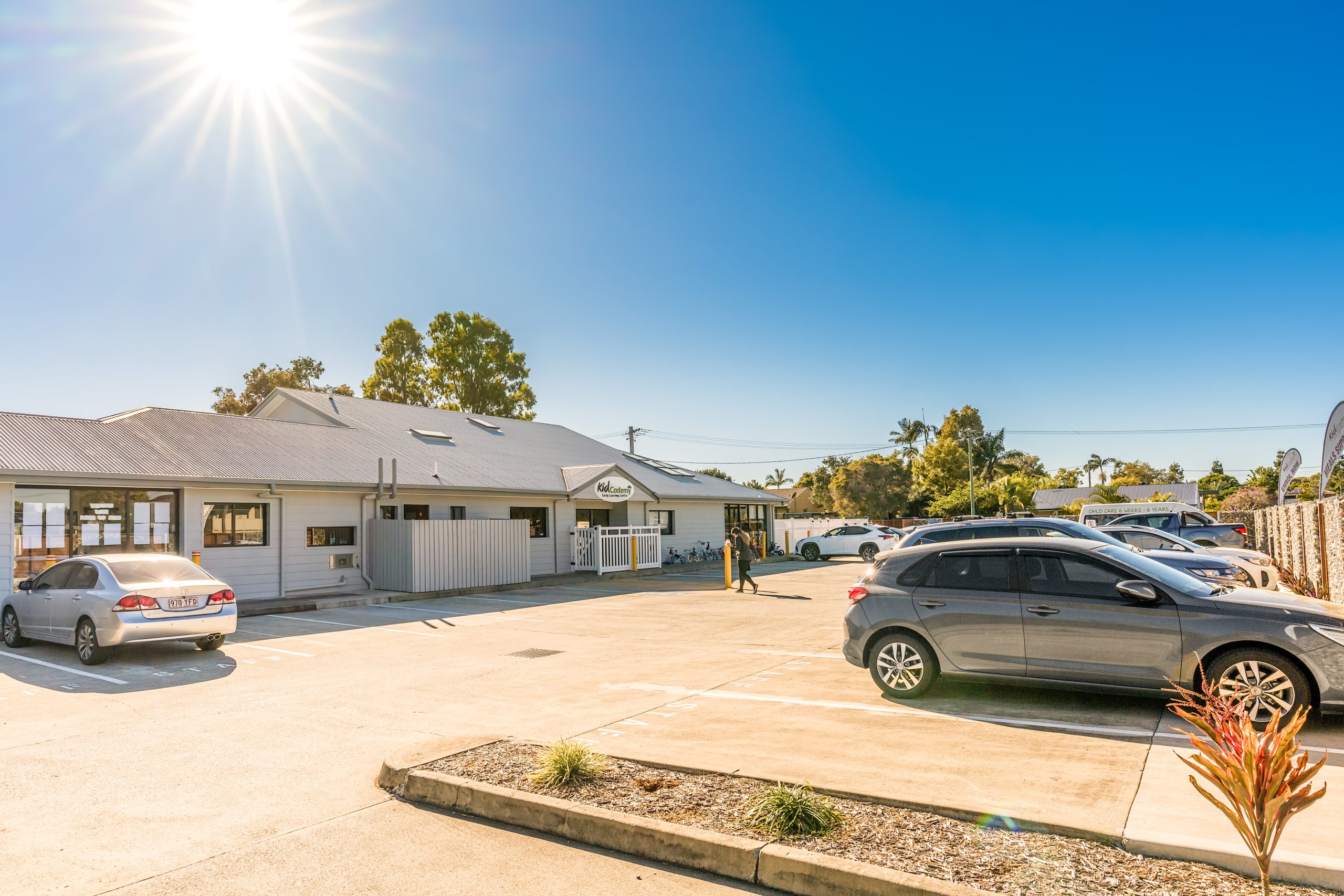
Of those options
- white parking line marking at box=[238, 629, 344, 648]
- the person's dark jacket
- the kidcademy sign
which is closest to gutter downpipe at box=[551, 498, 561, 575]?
the kidcademy sign

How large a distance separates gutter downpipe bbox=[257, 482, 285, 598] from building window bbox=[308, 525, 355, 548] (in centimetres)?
72

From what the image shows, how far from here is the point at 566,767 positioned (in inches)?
221

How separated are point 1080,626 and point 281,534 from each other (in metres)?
17.1

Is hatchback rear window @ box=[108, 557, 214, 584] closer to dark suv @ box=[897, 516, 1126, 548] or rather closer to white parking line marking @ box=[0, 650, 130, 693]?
white parking line marking @ box=[0, 650, 130, 693]

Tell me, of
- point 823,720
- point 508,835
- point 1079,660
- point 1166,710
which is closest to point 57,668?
point 508,835

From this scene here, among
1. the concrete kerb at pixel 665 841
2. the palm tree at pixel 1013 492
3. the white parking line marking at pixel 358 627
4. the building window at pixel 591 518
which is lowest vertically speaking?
the white parking line marking at pixel 358 627

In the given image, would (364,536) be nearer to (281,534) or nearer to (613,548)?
(281,534)

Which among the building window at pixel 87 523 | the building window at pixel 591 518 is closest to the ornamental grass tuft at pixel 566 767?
the building window at pixel 87 523

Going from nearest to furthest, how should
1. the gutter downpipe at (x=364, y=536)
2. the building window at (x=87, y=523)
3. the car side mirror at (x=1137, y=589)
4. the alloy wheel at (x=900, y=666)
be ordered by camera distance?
the car side mirror at (x=1137, y=589) < the alloy wheel at (x=900, y=666) < the building window at (x=87, y=523) < the gutter downpipe at (x=364, y=536)

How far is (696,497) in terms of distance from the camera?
104ft

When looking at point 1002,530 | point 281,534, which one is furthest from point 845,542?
point 281,534

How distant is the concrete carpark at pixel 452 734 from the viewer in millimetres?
4703

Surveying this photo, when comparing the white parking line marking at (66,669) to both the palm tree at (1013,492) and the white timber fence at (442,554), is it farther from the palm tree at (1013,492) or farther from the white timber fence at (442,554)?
the palm tree at (1013,492)

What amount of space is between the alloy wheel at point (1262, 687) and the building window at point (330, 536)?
1846 centimetres
